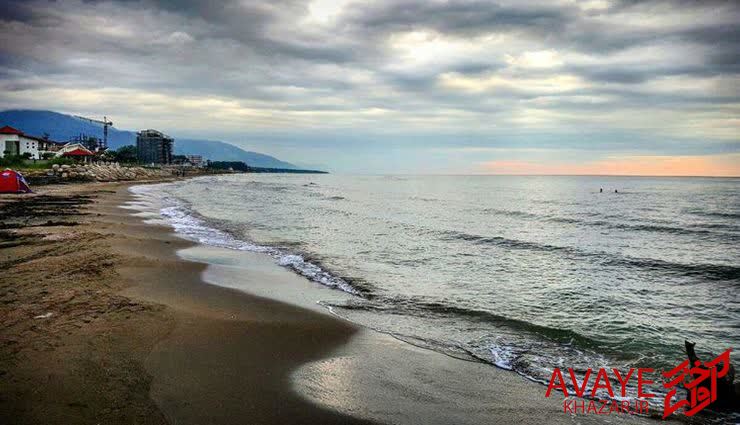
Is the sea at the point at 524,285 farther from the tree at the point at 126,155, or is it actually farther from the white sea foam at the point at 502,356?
the tree at the point at 126,155

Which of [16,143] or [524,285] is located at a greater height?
[16,143]

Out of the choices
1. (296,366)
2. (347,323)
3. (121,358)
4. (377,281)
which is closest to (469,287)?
(377,281)

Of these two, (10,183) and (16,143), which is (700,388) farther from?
(16,143)

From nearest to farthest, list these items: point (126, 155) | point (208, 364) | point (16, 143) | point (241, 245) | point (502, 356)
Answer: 1. point (208, 364)
2. point (502, 356)
3. point (241, 245)
4. point (16, 143)
5. point (126, 155)

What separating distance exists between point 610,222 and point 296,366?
124ft

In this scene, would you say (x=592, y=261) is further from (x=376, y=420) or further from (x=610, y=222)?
(x=610, y=222)

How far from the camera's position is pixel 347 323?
9617mm

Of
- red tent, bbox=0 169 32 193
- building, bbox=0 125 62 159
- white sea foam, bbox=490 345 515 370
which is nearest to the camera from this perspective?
white sea foam, bbox=490 345 515 370

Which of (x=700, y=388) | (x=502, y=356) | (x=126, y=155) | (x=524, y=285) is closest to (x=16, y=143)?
(x=126, y=155)

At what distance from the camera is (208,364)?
657 centimetres

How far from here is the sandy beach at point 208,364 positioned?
5238 mm

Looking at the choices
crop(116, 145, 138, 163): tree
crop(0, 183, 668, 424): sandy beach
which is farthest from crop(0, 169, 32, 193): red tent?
crop(116, 145, 138, 163): tree

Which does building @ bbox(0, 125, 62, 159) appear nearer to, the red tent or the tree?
the tree

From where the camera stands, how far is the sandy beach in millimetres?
5238
